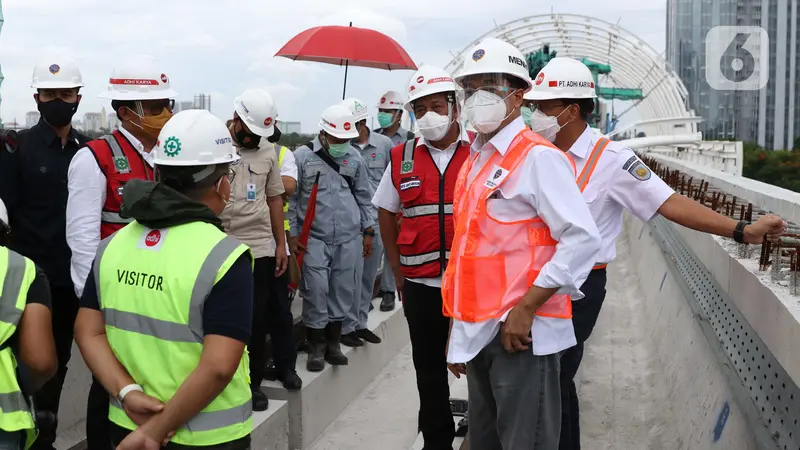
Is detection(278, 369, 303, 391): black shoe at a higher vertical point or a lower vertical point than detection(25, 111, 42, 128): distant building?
lower

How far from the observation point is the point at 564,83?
164 inches

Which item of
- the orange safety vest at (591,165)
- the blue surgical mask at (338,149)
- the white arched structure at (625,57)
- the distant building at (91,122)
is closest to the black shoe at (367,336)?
the blue surgical mask at (338,149)

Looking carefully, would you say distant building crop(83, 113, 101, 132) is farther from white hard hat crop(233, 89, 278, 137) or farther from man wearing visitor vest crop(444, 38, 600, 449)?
man wearing visitor vest crop(444, 38, 600, 449)

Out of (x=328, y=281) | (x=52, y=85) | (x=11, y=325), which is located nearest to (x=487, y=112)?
(x=11, y=325)

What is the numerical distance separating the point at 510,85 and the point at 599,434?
10.5ft

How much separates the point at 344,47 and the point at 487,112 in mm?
5114

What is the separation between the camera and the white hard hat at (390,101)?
376 inches

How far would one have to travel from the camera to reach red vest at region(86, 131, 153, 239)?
13.8 ft

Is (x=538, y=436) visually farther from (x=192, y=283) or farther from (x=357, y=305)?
(x=357, y=305)

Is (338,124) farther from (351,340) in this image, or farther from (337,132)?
(351,340)

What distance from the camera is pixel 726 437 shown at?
12.8 ft

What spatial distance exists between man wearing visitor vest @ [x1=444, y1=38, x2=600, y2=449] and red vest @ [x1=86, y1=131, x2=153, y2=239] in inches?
73.1

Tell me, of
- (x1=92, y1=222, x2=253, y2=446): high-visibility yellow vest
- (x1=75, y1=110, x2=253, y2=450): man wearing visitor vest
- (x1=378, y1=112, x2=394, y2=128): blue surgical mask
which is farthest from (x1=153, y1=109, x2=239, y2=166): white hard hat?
(x1=378, y1=112, x2=394, y2=128): blue surgical mask

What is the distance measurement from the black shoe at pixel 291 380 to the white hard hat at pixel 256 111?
1620 mm
